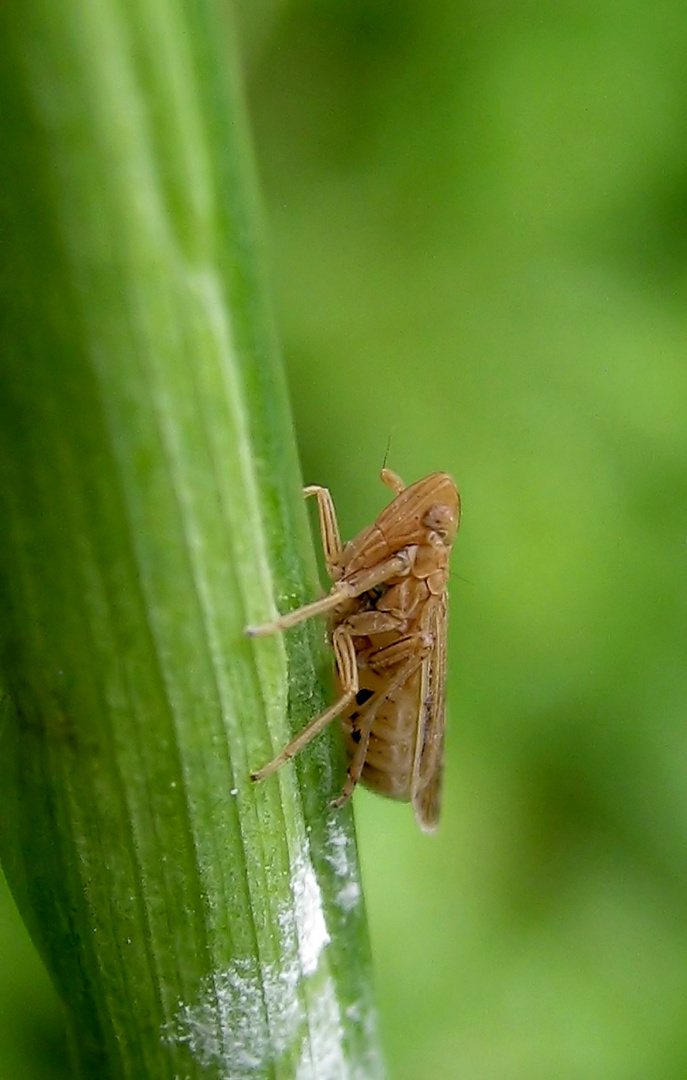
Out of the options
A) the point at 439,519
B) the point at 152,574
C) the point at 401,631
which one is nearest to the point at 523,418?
the point at 439,519

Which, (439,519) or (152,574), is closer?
(152,574)

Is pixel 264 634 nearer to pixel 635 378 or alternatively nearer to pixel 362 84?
pixel 635 378

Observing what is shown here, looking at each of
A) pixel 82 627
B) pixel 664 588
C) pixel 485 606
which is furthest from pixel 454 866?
pixel 82 627

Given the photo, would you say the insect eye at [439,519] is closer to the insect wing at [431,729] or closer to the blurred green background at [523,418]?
the insect wing at [431,729]

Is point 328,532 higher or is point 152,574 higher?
point 152,574

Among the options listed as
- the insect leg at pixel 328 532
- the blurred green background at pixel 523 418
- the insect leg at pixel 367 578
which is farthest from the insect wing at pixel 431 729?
the blurred green background at pixel 523 418

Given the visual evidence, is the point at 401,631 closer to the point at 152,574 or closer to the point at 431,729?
the point at 431,729
